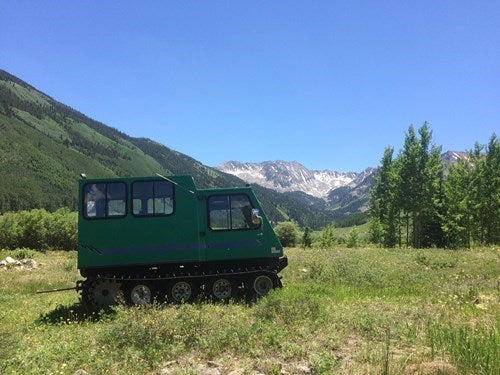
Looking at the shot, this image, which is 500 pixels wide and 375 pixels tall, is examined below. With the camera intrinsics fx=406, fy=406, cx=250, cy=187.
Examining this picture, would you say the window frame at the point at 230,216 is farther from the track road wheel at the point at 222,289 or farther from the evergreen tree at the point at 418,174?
the evergreen tree at the point at 418,174

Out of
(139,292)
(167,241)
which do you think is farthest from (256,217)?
(139,292)

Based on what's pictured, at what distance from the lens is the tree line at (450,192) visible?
1581 inches

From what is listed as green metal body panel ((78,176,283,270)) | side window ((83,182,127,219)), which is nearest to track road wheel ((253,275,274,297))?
green metal body panel ((78,176,283,270))

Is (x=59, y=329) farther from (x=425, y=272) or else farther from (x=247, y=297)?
(x=425, y=272)

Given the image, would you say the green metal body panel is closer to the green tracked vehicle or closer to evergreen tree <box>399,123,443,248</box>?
the green tracked vehicle

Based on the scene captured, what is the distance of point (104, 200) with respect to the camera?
13.2m

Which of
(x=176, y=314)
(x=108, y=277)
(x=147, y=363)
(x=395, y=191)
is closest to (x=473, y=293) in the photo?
(x=176, y=314)

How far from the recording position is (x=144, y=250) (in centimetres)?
1320

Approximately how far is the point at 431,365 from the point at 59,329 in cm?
894

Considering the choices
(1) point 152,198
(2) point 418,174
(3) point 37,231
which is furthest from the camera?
(3) point 37,231

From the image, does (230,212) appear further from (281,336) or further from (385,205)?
(385,205)

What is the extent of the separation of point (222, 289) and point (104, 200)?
4.85 metres

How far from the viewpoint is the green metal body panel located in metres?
13.1

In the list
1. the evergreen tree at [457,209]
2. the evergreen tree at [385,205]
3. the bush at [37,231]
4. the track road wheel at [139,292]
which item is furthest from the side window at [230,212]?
the bush at [37,231]
